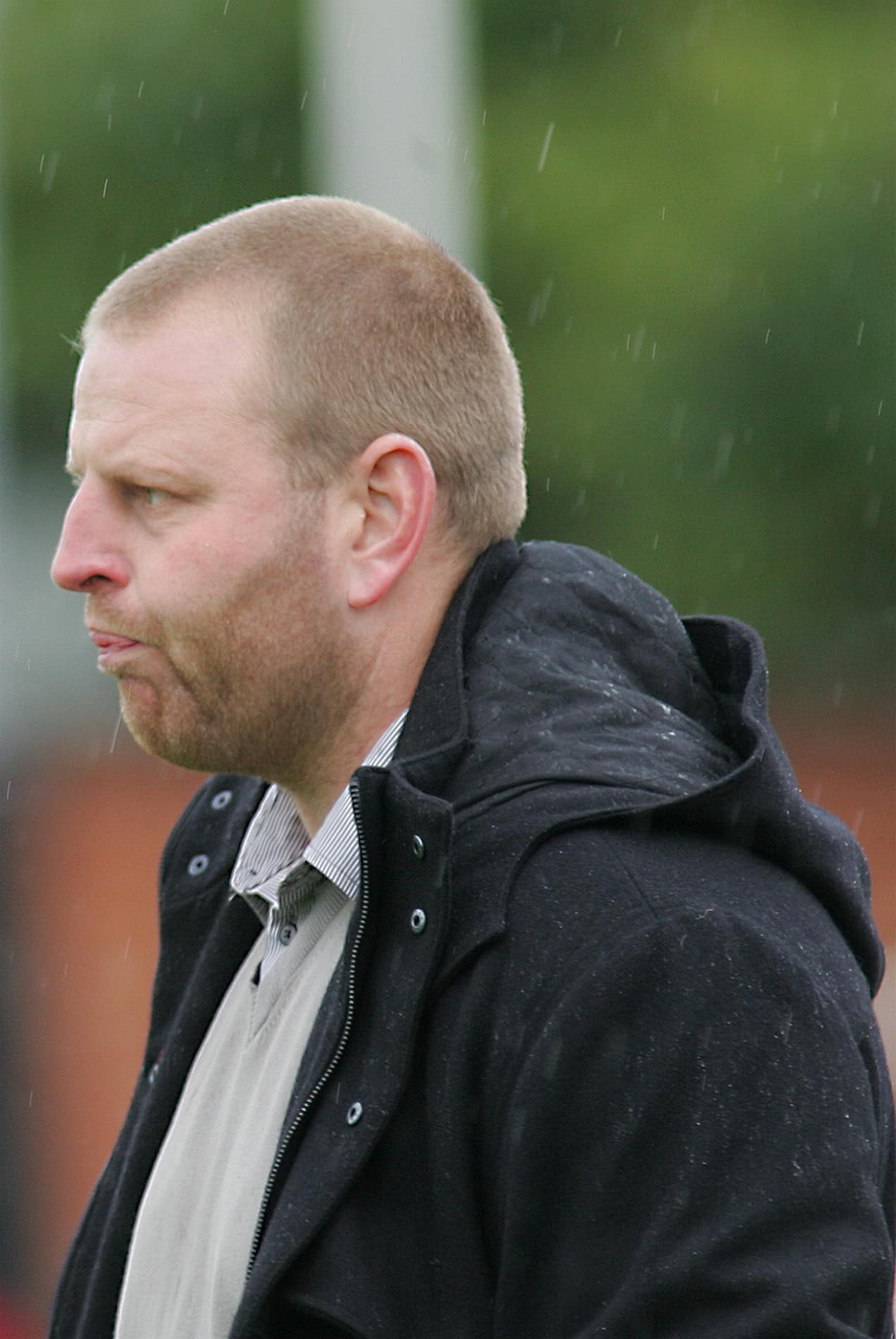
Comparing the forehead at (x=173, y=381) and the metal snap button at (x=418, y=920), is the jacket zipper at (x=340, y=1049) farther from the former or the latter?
the forehead at (x=173, y=381)

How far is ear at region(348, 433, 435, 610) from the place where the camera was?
8.82 ft

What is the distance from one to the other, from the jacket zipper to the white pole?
609 cm

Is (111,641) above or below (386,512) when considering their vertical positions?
below

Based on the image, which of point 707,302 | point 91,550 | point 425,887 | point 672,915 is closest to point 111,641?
point 91,550

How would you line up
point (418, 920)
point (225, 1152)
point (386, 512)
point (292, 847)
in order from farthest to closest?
1. point (292, 847)
2. point (386, 512)
3. point (225, 1152)
4. point (418, 920)

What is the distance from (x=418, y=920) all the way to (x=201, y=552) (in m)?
0.63

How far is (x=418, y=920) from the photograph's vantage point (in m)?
2.31

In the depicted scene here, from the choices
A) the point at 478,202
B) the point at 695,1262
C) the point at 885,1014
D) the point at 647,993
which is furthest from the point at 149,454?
the point at 478,202

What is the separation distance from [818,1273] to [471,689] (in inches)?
33.4

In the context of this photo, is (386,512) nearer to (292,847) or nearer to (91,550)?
(91,550)

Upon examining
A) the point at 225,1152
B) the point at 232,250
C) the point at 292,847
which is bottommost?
the point at 225,1152

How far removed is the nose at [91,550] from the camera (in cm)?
268

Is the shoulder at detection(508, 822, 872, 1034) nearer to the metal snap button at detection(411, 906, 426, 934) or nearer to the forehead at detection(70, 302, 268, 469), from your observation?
the metal snap button at detection(411, 906, 426, 934)

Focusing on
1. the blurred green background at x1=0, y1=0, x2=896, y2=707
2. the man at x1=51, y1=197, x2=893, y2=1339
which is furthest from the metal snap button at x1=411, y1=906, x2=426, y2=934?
the blurred green background at x1=0, y1=0, x2=896, y2=707
